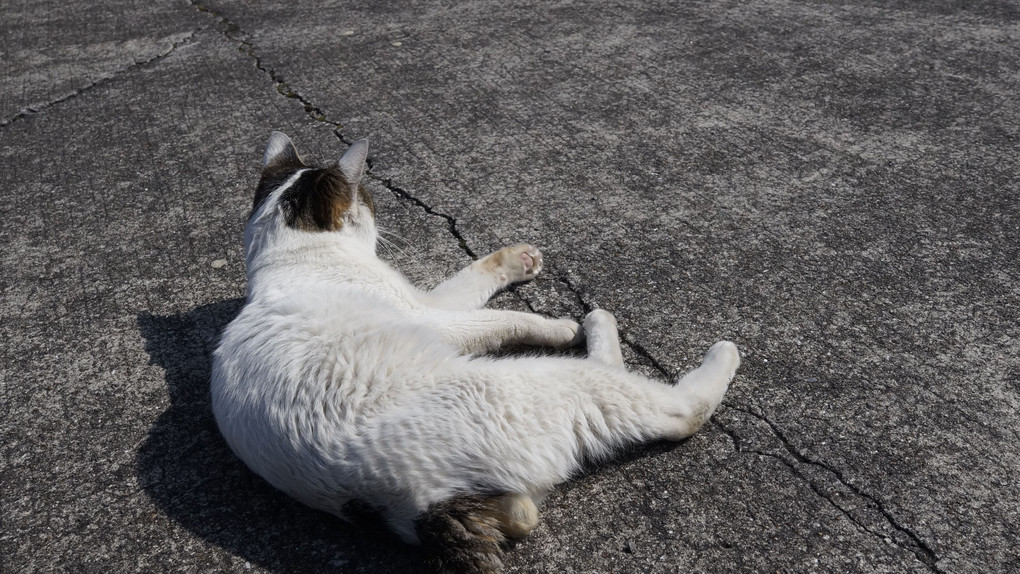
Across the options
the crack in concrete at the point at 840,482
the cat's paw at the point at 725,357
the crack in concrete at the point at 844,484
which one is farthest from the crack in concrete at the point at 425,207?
the crack in concrete at the point at 844,484

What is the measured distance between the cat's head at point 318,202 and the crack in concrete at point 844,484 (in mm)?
1643

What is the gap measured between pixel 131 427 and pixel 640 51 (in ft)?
13.7

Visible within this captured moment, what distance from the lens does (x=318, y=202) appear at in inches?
123

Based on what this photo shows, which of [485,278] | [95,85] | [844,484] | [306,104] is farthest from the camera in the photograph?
[95,85]

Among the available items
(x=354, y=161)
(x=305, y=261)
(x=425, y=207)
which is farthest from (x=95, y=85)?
(x=305, y=261)

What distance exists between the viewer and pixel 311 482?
2238mm

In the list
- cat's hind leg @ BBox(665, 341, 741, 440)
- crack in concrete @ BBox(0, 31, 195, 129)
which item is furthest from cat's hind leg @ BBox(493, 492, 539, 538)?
crack in concrete @ BBox(0, 31, 195, 129)

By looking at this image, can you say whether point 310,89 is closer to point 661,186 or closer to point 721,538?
point 661,186

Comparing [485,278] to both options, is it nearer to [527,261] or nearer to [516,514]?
[527,261]

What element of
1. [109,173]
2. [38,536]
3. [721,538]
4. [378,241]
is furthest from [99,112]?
[721,538]

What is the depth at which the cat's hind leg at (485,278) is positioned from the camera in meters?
3.28

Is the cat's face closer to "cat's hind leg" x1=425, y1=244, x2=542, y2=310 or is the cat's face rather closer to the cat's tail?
"cat's hind leg" x1=425, y1=244, x2=542, y2=310

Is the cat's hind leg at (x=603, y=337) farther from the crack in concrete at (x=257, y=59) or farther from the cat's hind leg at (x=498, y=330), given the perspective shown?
the crack in concrete at (x=257, y=59)

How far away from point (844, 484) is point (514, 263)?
156 cm
